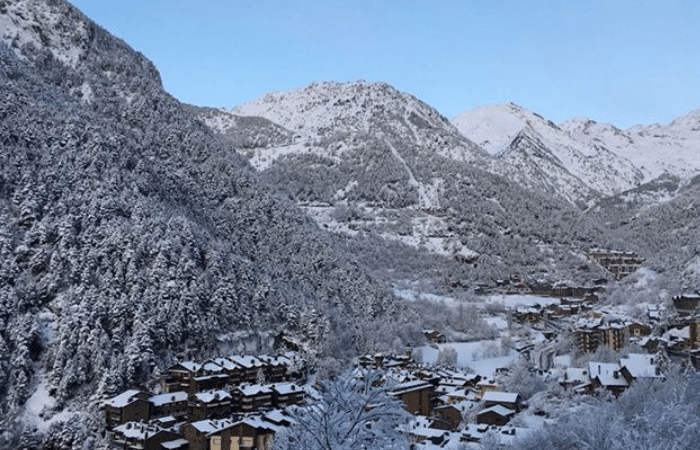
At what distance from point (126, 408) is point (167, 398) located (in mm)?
3857

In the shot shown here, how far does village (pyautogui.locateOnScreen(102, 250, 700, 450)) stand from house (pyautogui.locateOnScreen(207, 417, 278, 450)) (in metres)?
0.07

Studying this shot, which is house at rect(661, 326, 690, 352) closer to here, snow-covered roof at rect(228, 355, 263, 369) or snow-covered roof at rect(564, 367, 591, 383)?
snow-covered roof at rect(564, 367, 591, 383)

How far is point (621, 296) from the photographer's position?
10356 cm

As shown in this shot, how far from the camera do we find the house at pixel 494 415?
157 ft

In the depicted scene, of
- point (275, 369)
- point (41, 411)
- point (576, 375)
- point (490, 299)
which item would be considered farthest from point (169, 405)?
point (490, 299)

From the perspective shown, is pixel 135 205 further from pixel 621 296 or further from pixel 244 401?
pixel 621 296

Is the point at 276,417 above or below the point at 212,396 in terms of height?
below

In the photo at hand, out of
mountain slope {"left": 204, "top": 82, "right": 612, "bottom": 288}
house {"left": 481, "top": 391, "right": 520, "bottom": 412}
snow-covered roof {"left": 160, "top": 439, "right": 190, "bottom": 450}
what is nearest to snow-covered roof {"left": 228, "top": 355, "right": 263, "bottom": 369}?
snow-covered roof {"left": 160, "top": 439, "right": 190, "bottom": 450}

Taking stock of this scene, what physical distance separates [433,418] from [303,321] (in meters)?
24.1

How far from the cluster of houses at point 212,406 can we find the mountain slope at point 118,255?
233cm

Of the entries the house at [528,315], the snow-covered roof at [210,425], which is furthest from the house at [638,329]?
the snow-covered roof at [210,425]

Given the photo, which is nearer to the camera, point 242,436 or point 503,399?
point 242,436

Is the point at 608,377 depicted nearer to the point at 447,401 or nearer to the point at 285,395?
the point at 447,401

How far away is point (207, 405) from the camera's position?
5166cm
